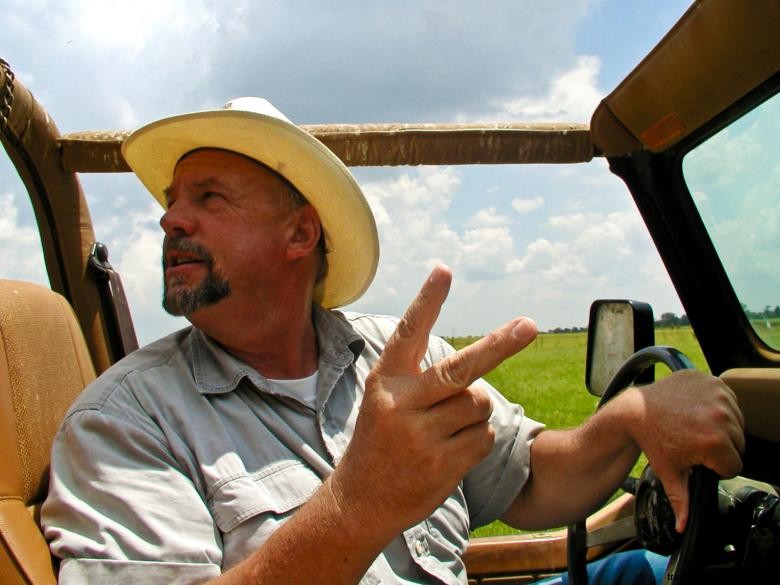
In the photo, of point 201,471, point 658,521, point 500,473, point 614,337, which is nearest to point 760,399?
point 614,337

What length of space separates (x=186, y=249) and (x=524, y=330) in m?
1.31

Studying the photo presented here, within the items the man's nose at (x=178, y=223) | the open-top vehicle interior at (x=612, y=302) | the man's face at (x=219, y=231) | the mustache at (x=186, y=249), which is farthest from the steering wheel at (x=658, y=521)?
the man's nose at (x=178, y=223)

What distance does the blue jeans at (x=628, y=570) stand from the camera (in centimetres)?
210

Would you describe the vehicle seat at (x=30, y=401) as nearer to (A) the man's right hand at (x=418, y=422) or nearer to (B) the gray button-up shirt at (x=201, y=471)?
(B) the gray button-up shirt at (x=201, y=471)

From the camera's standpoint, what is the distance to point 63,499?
148cm

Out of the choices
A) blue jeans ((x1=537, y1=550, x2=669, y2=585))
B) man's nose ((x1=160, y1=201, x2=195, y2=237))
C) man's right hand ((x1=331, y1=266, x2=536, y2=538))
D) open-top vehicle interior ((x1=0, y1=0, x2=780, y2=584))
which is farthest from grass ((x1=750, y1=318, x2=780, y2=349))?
man's nose ((x1=160, y1=201, x2=195, y2=237))

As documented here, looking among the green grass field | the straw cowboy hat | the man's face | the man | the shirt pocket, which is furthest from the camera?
the green grass field

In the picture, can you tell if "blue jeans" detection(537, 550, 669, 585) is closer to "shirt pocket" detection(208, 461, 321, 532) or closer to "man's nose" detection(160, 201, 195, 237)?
"shirt pocket" detection(208, 461, 321, 532)

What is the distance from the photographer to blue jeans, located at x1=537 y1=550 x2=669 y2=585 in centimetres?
210

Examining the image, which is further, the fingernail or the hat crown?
the hat crown

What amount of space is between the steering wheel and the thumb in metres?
0.01

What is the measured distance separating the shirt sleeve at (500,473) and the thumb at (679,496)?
1.94 ft

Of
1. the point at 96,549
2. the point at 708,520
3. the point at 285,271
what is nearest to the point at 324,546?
the point at 96,549

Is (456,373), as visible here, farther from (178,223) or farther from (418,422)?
(178,223)
